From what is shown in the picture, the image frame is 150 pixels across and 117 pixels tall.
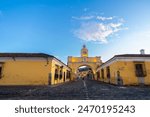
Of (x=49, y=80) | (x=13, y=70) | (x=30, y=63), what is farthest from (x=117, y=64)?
(x=13, y=70)

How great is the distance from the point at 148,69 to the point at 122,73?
130 inches

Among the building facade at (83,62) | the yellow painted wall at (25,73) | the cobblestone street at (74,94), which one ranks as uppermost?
the building facade at (83,62)

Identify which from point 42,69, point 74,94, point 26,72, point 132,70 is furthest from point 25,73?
point 132,70

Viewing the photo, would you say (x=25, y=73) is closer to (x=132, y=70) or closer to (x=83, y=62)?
(x=132, y=70)

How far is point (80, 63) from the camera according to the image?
41.2m

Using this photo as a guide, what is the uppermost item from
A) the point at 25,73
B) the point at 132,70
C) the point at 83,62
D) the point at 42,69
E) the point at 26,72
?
the point at 83,62

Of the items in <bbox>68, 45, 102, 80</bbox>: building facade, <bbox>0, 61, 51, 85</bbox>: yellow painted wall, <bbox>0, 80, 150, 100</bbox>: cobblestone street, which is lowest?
<bbox>0, 80, 150, 100</bbox>: cobblestone street

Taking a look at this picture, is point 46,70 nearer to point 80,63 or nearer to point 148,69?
point 148,69

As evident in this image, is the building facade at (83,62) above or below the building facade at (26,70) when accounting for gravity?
above

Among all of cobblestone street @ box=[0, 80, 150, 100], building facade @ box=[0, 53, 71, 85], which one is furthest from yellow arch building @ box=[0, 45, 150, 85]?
cobblestone street @ box=[0, 80, 150, 100]

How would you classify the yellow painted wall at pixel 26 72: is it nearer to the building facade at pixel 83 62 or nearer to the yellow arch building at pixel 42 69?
the yellow arch building at pixel 42 69

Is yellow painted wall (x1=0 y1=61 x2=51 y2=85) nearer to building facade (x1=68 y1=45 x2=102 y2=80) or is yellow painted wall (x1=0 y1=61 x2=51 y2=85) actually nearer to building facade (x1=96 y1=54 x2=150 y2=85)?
building facade (x1=96 y1=54 x2=150 y2=85)

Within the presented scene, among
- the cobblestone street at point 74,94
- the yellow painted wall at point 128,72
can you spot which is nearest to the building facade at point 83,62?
the yellow painted wall at point 128,72

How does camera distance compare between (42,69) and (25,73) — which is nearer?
(25,73)
